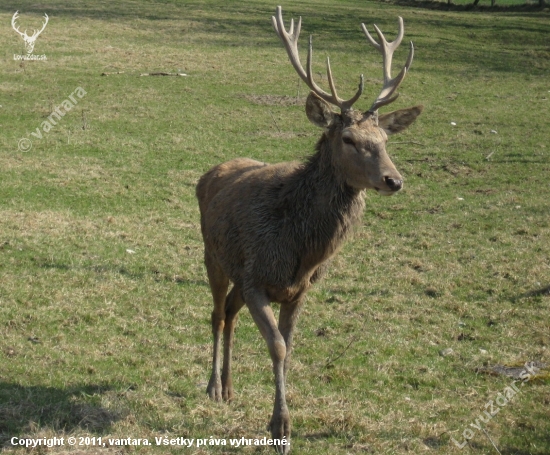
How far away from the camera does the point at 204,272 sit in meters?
11.2

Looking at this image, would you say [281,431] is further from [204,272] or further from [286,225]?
[204,272]

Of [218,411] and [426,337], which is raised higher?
[218,411]

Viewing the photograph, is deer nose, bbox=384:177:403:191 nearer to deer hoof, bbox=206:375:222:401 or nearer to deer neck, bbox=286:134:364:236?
deer neck, bbox=286:134:364:236

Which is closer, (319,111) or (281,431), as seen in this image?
(281,431)

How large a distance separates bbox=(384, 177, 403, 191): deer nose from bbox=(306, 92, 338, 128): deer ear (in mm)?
1003

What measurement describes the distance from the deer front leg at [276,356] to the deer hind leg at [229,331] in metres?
0.82

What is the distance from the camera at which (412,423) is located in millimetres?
6793

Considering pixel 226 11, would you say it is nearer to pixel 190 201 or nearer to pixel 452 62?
pixel 452 62

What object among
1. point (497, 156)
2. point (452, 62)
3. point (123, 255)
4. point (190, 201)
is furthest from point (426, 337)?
point (452, 62)

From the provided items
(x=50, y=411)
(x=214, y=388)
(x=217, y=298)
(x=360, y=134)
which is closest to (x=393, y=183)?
(x=360, y=134)

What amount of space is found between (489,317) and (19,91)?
1674cm

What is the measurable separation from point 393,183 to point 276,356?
1.65 m

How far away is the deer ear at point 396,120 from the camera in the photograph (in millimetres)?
7141

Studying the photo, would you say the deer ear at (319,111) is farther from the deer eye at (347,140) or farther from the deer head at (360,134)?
the deer eye at (347,140)
